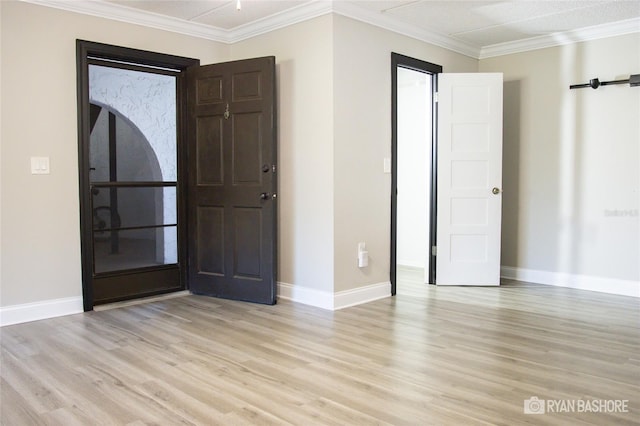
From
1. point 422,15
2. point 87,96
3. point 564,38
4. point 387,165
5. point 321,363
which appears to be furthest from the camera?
point 564,38

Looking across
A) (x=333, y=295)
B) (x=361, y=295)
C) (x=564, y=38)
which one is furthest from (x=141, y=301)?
(x=564, y=38)

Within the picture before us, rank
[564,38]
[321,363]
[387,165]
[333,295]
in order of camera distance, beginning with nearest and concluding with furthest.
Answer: [321,363]
[333,295]
[387,165]
[564,38]

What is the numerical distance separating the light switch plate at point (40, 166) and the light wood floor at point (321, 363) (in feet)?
3.65

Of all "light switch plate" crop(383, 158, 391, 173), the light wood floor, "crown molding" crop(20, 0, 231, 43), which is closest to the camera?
the light wood floor

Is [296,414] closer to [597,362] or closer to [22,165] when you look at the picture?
[597,362]

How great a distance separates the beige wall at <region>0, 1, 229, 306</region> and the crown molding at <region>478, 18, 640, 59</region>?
378 centimetres

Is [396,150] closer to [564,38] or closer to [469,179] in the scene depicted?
[469,179]

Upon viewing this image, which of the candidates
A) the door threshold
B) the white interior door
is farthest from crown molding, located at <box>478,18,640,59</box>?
Answer: the door threshold

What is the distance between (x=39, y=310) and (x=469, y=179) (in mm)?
3888

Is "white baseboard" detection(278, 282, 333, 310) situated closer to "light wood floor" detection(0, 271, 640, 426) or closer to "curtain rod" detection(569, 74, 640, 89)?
"light wood floor" detection(0, 271, 640, 426)

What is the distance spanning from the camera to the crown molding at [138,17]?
400 cm

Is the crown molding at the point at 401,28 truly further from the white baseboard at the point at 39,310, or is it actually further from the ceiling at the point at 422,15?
the white baseboard at the point at 39,310

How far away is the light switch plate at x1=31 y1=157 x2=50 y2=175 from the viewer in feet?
12.8

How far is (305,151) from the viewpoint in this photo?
4.40 meters
